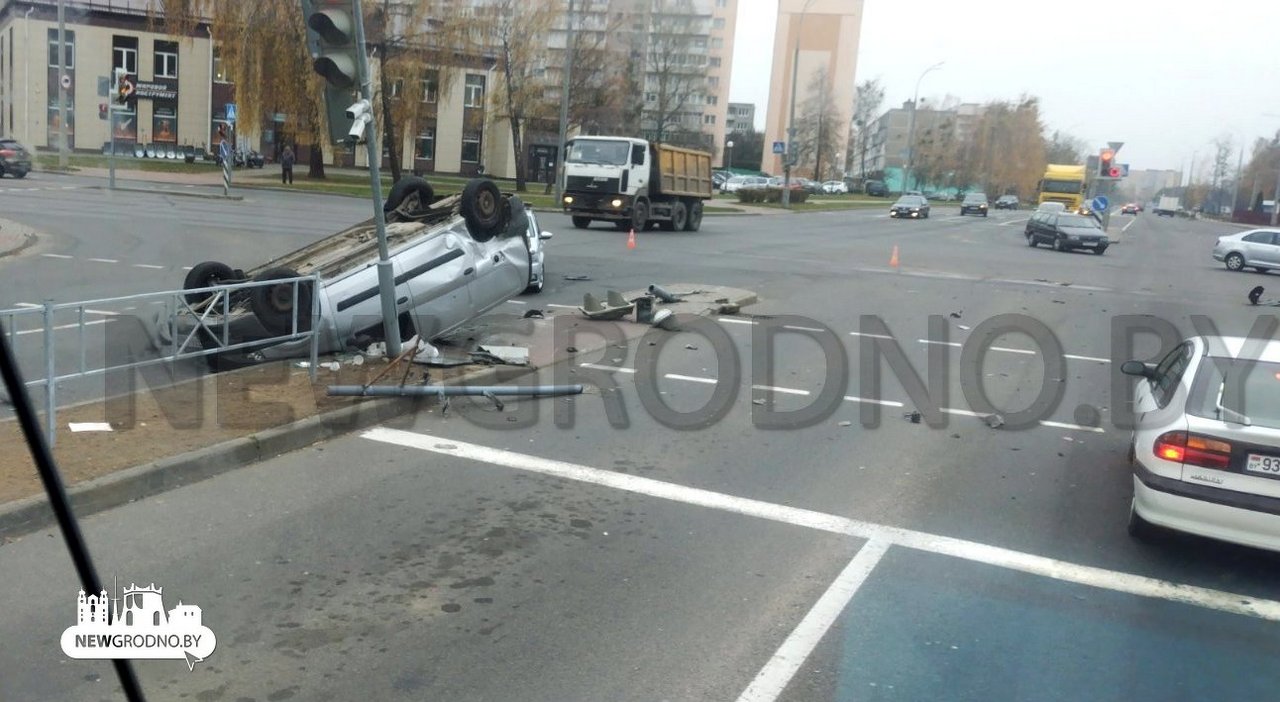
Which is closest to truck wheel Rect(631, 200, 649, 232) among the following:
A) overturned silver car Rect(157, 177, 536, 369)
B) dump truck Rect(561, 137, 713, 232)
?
dump truck Rect(561, 137, 713, 232)

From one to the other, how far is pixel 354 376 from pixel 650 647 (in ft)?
18.6

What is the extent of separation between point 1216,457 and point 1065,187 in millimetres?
64159

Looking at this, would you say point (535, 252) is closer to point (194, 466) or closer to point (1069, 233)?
point (194, 466)

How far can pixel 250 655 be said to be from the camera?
465 centimetres

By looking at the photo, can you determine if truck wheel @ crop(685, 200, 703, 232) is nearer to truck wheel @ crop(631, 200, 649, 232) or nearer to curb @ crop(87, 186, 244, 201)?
truck wheel @ crop(631, 200, 649, 232)

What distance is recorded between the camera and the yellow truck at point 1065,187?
213 feet

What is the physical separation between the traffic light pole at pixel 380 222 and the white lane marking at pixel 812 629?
5.45 metres

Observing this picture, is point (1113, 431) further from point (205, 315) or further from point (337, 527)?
point (205, 315)

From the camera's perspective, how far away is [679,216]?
3625 cm

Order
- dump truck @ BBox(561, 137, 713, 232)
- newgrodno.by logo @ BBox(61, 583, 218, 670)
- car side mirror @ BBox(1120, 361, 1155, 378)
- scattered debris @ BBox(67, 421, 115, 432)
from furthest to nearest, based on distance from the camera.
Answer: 1. dump truck @ BBox(561, 137, 713, 232)
2. car side mirror @ BBox(1120, 361, 1155, 378)
3. scattered debris @ BBox(67, 421, 115, 432)
4. newgrodno.by logo @ BBox(61, 583, 218, 670)

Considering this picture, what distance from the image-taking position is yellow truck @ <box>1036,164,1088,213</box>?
65062 mm

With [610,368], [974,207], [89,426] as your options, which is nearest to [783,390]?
[610,368]

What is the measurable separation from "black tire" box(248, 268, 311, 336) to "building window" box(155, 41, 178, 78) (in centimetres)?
2616

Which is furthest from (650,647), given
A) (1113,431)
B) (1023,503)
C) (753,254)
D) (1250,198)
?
(1250,198)
